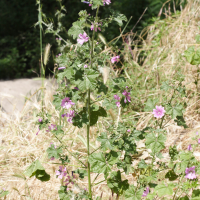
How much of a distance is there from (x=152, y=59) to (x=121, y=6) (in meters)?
2.33

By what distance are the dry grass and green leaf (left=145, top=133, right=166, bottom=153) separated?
26.0 inches

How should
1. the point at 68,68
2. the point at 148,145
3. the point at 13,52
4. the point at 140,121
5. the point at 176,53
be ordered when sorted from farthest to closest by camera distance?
the point at 13,52 < the point at 176,53 < the point at 140,121 < the point at 148,145 < the point at 68,68

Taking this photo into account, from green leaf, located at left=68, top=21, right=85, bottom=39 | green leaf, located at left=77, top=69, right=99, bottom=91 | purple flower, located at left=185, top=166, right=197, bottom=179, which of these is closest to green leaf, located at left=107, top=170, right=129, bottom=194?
purple flower, located at left=185, top=166, right=197, bottom=179

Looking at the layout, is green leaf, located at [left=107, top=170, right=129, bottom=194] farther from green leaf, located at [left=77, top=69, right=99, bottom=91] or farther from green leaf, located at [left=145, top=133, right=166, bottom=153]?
green leaf, located at [left=77, top=69, right=99, bottom=91]

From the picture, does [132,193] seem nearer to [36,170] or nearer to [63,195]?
[63,195]

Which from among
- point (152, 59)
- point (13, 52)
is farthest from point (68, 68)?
point (13, 52)

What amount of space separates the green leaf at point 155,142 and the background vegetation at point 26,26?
13.5ft

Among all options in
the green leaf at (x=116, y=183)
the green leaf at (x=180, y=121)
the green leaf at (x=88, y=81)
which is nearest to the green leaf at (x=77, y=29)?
the green leaf at (x=88, y=81)

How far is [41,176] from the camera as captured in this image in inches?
63.9

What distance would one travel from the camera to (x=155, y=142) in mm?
1408

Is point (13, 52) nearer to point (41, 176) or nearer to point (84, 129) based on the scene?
point (84, 129)

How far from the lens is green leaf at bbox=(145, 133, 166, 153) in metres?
1.39

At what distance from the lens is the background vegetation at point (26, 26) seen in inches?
206

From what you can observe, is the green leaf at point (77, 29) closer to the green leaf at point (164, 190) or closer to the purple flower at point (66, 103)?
the purple flower at point (66, 103)
